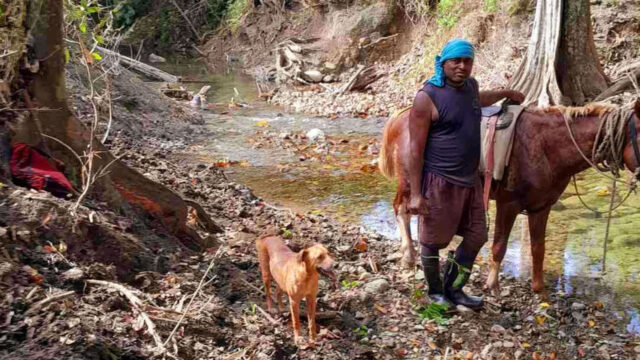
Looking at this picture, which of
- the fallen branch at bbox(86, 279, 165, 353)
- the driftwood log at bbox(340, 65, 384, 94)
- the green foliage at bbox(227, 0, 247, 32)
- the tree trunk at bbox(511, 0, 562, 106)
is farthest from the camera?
the green foliage at bbox(227, 0, 247, 32)

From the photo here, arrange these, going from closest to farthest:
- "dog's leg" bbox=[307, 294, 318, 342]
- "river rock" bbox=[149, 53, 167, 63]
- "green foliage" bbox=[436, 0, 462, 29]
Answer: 1. "dog's leg" bbox=[307, 294, 318, 342]
2. "green foliage" bbox=[436, 0, 462, 29]
3. "river rock" bbox=[149, 53, 167, 63]

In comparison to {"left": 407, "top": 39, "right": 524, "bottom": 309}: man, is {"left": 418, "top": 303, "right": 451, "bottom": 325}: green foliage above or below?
below

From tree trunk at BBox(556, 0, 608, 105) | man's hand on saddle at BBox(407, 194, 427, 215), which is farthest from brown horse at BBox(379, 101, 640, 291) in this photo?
tree trunk at BBox(556, 0, 608, 105)

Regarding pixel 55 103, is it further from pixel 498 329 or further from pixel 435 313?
pixel 498 329

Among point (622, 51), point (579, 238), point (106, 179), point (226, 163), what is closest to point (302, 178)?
point (226, 163)

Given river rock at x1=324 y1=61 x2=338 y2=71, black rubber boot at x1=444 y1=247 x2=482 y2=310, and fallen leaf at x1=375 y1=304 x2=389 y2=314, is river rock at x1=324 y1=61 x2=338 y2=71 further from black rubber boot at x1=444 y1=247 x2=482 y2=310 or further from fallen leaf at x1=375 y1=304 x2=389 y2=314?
fallen leaf at x1=375 y1=304 x2=389 y2=314

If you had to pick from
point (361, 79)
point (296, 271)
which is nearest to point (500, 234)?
point (296, 271)

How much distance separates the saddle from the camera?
196 inches

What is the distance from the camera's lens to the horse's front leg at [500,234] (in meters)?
5.18

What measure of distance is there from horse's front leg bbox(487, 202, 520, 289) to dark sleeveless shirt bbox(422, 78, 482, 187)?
857 mm

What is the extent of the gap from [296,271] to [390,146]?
292 cm

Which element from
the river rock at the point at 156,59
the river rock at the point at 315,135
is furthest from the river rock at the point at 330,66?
the river rock at the point at 156,59

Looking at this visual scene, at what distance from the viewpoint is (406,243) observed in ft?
20.4

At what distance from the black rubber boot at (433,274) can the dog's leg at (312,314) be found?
1.18m
